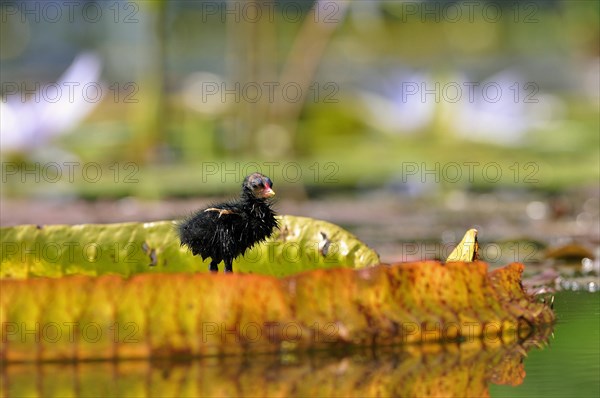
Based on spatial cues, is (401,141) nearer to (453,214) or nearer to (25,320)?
(453,214)

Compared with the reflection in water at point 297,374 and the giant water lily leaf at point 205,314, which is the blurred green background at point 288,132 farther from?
the reflection in water at point 297,374

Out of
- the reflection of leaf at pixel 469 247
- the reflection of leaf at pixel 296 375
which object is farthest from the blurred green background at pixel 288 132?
the reflection of leaf at pixel 296 375

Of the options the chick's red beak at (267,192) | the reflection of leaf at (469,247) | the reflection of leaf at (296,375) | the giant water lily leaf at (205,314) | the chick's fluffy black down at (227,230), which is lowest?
the reflection of leaf at (296,375)

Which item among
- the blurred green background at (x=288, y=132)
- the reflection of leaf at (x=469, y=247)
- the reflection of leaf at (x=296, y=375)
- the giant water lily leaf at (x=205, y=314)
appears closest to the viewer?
the reflection of leaf at (x=296, y=375)

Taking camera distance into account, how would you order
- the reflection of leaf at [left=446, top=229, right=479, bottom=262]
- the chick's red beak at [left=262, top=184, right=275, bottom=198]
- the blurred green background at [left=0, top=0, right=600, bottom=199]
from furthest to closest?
the blurred green background at [left=0, top=0, right=600, bottom=199] < the chick's red beak at [left=262, top=184, right=275, bottom=198] < the reflection of leaf at [left=446, top=229, right=479, bottom=262]

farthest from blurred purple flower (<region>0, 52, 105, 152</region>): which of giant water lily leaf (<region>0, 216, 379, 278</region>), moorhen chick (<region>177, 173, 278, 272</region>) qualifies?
moorhen chick (<region>177, 173, 278, 272</region>)

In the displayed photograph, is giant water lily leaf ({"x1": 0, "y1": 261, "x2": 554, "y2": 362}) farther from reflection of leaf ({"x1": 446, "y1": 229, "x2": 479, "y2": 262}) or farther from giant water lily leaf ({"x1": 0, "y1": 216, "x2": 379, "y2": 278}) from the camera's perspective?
giant water lily leaf ({"x1": 0, "y1": 216, "x2": 379, "y2": 278})
